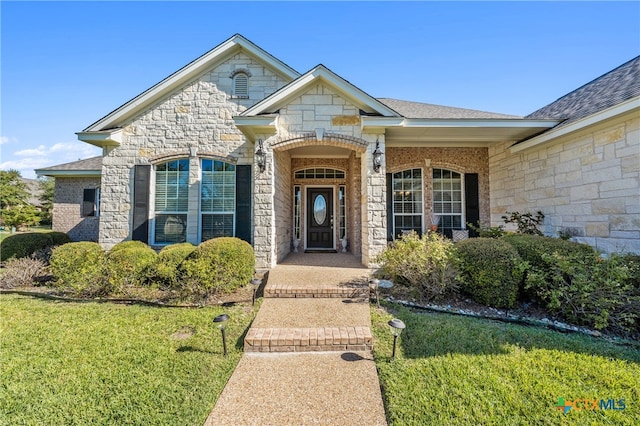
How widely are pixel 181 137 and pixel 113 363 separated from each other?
6.26 meters

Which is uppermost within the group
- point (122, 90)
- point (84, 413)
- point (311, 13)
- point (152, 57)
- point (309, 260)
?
point (311, 13)

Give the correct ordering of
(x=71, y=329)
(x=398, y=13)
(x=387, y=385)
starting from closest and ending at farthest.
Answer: (x=387, y=385), (x=71, y=329), (x=398, y=13)

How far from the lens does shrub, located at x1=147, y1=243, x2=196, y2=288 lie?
17.0 ft

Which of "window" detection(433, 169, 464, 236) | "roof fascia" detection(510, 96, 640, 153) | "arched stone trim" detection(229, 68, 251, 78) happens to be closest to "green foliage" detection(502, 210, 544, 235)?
"window" detection(433, 169, 464, 236)

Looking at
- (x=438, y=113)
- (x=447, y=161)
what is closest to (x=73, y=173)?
(x=438, y=113)

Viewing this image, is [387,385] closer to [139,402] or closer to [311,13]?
[139,402]

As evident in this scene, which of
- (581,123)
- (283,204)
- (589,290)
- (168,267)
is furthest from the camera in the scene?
(283,204)

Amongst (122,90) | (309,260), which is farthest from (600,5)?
(122,90)

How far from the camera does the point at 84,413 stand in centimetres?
237

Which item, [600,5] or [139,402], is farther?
[600,5]

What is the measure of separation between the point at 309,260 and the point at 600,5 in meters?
8.90

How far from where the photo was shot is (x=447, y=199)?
9000mm

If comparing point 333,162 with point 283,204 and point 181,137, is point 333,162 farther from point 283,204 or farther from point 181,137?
point 181,137

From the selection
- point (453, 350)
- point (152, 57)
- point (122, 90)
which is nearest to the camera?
point (453, 350)
